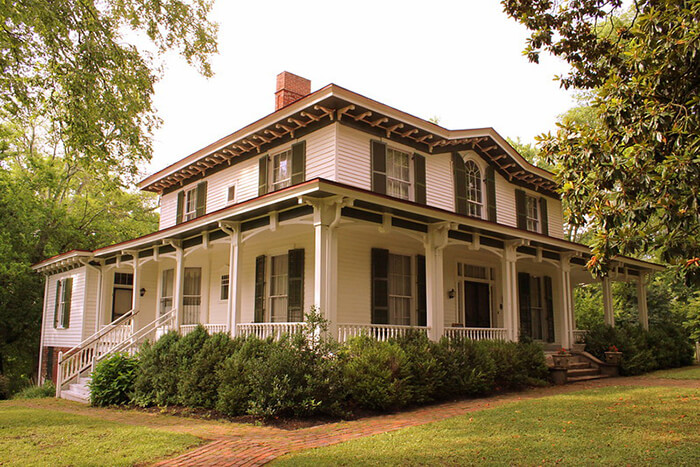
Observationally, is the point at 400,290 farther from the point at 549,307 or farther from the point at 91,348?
the point at 91,348

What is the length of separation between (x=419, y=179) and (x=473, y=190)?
9.93 feet

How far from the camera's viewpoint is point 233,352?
1163 centimetres

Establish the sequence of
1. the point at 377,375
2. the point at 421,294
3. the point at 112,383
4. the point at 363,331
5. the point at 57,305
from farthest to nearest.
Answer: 1. the point at 57,305
2. the point at 421,294
3. the point at 112,383
4. the point at 363,331
5. the point at 377,375

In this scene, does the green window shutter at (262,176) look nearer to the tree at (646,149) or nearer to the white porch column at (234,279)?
the white porch column at (234,279)

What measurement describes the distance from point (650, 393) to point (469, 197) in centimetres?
800

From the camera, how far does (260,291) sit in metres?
15.8

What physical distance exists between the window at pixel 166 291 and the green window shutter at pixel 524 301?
1238 cm

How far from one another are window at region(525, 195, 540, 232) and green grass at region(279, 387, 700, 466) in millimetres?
11110

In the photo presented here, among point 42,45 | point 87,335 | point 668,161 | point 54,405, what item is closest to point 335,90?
point 42,45

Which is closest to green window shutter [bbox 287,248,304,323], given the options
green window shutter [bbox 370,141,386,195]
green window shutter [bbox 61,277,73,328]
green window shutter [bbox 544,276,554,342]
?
green window shutter [bbox 370,141,386,195]

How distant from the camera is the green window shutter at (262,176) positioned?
1607 centimetres

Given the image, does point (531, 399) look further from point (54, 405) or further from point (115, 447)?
point (54, 405)

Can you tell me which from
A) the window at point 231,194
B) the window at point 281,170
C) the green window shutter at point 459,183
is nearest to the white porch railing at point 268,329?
the window at point 281,170

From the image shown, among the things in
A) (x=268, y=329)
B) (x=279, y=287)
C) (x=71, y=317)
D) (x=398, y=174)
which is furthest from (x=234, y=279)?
(x=71, y=317)
